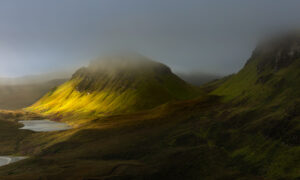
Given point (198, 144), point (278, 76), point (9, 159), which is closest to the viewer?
point (198, 144)

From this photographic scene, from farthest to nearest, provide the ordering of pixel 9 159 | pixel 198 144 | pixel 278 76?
pixel 278 76 → pixel 9 159 → pixel 198 144

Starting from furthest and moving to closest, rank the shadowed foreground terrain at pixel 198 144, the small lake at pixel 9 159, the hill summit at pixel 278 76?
1. the small lake at pixel 9 159
2. the hill summit at pixel 278 76
3. the shadowed foreground terrain at pixel 198 144

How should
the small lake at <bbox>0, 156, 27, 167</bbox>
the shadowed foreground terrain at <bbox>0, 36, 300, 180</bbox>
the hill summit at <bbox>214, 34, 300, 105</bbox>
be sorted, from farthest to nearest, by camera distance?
1. the small lake at <bbox>0, 156, 27, 167</bbox>
2. the hill summit at <bbox>214, 34, 300, 105</bbox>
3. the shadowed foreground terrain at <bbox>0, 36, 300, 180</bbox>

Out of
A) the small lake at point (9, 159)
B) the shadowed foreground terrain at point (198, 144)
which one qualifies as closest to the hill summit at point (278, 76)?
the shadowed foreground terrain at point (198, 144)

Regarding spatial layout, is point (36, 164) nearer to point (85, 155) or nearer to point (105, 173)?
point (85, 155)

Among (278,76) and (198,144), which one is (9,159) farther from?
(278,76)

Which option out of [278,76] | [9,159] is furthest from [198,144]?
[9,159]

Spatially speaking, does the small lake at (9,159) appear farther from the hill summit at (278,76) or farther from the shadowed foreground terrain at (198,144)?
the hill summit at (278,76)

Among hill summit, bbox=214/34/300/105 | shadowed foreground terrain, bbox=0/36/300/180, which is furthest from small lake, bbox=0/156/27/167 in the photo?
hill summit, bbox=214/34/300/105

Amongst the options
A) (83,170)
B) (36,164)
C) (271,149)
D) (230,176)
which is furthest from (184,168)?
(36,164)

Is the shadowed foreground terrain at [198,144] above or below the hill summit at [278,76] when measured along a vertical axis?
below

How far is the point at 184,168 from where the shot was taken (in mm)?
88062

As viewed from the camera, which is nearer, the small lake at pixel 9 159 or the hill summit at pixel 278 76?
the hill summit at pixel 278 76

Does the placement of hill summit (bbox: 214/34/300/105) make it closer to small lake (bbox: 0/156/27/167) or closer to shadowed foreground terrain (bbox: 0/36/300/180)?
shadowed foreground terrain (bbox: 0/36/300/180)
